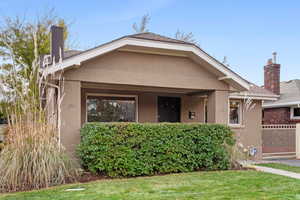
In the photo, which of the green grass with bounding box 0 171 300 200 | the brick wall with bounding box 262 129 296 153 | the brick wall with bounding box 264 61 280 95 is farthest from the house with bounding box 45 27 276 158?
the brick wall with bounding box 264 61 280 95

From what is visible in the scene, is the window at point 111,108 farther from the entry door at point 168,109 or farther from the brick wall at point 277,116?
the brick wall at point 277,116

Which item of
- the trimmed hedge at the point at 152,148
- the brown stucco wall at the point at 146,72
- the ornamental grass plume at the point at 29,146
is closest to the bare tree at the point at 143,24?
the brown stucco wall at the point at 146,72

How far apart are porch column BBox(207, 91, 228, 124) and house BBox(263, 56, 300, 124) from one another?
6.91 meters

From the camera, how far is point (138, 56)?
855cm

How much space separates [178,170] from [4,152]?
4.53 m

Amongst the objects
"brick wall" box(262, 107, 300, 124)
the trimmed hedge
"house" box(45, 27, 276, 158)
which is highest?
"house" box(45, 27, 276, 158)

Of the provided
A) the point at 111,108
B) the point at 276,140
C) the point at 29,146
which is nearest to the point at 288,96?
the point at 276,140

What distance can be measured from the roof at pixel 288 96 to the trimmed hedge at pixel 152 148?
821 cm

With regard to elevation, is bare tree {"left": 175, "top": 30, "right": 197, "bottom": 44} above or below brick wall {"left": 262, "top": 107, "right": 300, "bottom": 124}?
above

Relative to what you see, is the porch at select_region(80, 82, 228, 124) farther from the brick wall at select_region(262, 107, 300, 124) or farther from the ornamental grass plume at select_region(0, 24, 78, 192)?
the brick wall at select_region(262, 107, 300, 124)

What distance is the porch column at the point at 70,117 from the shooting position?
764 cm

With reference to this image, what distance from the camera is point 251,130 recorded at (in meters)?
12.3

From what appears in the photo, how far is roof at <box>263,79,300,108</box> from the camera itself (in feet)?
49.7

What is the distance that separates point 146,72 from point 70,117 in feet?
8.67
